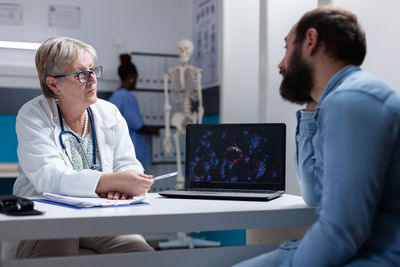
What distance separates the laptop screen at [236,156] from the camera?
1.78m

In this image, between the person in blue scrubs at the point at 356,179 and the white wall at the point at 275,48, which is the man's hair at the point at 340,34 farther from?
the white wall at the point at 275,48

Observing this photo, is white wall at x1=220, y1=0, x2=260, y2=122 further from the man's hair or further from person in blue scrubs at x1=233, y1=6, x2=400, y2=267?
person in blue scrubs at x1=233, y1=6, x2=400, y2=267

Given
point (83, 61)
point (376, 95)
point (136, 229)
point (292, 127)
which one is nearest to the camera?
point (376, 95)

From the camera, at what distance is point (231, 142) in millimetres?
1826

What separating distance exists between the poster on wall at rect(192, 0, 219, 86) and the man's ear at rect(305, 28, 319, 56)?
3508mm

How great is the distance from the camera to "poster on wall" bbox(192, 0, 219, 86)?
4865mm

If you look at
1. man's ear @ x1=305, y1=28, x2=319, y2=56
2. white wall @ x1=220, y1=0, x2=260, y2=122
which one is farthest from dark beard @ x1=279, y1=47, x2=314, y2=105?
white wall @ x1=220, y1=0, x2=260, y2=122

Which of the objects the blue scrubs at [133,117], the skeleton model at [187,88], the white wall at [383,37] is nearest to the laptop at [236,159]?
the white wall at [383,37]

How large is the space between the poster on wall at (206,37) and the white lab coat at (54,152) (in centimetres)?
282

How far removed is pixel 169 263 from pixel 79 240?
21.1 inches

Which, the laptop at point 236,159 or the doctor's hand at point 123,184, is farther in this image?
the laptop at point 236,159

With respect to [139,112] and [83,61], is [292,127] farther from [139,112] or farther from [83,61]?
[139,112]

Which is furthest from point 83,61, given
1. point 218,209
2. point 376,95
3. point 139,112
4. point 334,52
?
point 139,112

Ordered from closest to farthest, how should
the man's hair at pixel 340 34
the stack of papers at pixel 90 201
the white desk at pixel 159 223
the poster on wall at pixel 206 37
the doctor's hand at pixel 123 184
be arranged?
the white desk at pixel 159 223
the man's hair at pixel 340 34
the stack of papers at pixel 90 201
the doctor's hand at pixel 123 184
the poster on wall at pixel 206 37
